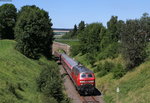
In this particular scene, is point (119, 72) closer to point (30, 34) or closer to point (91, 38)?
point (30, 34)

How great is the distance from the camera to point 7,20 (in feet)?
242

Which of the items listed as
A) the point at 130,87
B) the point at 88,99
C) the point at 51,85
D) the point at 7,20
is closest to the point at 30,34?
the point at 88,99

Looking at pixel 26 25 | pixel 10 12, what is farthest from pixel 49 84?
pixel 10 12

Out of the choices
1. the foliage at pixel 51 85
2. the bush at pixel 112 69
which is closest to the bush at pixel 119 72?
the bush at pixel 112 69

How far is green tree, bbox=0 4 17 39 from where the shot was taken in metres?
72.8

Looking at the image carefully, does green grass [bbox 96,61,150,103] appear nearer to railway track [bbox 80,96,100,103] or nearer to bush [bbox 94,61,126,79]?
bush [bbox 94,61,126,79]

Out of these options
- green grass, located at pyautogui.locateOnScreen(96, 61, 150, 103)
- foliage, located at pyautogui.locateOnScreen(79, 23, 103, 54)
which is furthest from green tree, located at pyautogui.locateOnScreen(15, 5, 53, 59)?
green grass, located at pyautogui.locateOnScreen(96, 61, 150, 103)

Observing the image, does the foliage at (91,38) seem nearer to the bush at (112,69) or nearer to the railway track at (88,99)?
the bush at (112,69)

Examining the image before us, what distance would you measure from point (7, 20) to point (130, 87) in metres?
56.0

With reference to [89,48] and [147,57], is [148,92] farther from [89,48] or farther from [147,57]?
[89,48]

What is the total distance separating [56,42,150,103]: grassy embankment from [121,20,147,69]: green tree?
149 centimetres

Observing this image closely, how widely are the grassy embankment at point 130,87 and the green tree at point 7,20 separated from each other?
156 ft

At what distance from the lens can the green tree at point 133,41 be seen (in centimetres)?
3077

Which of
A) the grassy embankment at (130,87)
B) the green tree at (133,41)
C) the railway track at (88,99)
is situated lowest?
the railway track at (88,99)
